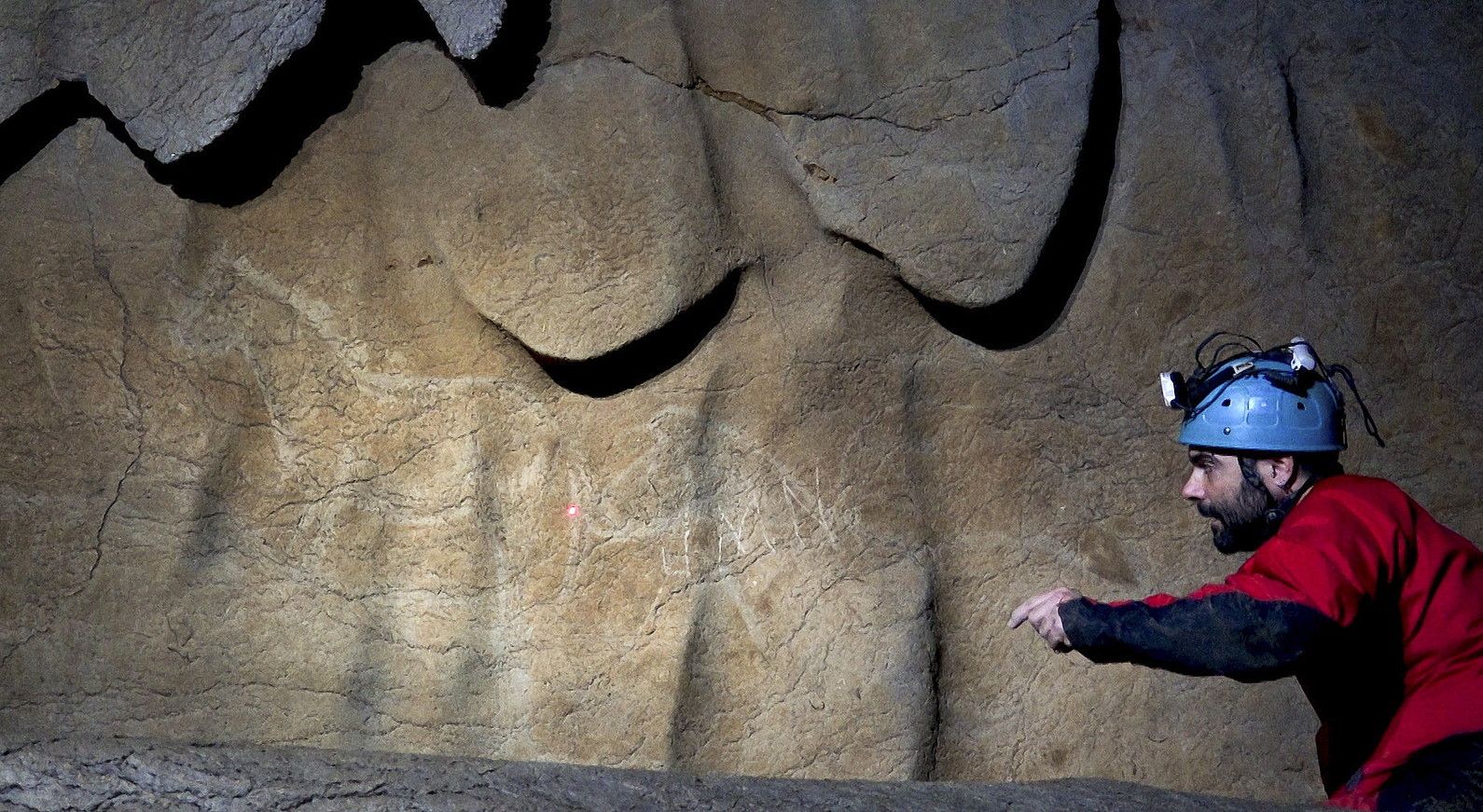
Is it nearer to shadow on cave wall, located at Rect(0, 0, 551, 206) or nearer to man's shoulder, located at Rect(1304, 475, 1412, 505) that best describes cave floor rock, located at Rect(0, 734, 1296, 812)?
man's shoulder, located at Rect(1304, 475, 1412, 505)

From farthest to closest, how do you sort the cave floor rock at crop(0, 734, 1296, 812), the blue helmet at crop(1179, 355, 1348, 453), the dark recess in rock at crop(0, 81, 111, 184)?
the dark recess in rock at crop(0, 81, 111, 184), the blue helmet at crop(1179, 355, 1348, 453), the cave floor rock at crop(0, 734, 1296, 812)

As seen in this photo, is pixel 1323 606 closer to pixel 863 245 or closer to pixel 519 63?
pixel 863 245

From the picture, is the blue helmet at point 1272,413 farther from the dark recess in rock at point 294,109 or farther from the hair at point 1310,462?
the dark recess in rock at point 294,109

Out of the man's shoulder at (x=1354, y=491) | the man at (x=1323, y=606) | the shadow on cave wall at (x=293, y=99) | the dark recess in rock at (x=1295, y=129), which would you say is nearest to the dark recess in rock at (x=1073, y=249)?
the dark recess in rock at (x=1295, y=129)

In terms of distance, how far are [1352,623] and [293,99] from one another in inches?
78.4

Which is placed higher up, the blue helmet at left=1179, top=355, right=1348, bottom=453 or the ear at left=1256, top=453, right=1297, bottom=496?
the blue helmet at left=1179, top=355, right=1348, bottom=453

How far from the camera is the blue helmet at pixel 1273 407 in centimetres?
179

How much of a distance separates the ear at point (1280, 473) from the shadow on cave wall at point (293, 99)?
1450mm

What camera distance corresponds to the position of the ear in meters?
1.79

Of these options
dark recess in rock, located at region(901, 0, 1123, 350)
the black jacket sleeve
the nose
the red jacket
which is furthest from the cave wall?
the black jacket sleeve

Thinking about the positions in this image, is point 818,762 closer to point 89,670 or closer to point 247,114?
point 89,670

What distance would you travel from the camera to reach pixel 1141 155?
7.75 ft

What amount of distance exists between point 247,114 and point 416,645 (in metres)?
1.03

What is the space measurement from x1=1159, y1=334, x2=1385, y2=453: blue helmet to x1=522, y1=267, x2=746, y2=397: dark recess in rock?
0.87 m
